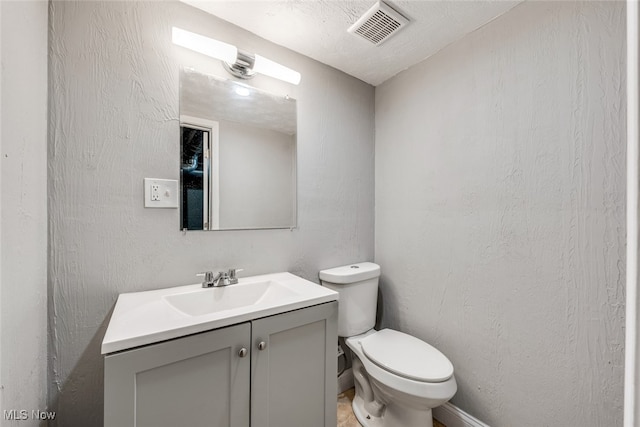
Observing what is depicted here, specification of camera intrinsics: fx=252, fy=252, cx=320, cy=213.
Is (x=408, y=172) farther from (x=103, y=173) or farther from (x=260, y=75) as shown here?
(x=103, y=173)

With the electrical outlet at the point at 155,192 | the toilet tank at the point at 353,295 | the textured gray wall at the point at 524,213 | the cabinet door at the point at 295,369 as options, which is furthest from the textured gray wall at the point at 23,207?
the textured gray wall at the point at 524,213

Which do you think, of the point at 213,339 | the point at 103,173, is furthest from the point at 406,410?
the point at 103,173

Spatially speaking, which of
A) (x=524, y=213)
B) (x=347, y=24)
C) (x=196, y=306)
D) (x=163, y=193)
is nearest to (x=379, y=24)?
(x=347, y=24)

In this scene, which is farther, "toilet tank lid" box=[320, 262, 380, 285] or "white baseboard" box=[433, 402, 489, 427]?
"toilet tank lid" box=[320, 262, 380, 285]

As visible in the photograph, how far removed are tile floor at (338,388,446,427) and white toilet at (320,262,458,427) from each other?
1.4 inches

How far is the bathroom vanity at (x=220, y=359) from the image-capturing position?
2.22ft

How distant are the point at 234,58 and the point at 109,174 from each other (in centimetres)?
72

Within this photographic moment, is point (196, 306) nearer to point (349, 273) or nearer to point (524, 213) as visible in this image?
point (349, 273)

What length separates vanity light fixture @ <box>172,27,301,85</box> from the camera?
107 cm

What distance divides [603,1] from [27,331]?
7.11 feet

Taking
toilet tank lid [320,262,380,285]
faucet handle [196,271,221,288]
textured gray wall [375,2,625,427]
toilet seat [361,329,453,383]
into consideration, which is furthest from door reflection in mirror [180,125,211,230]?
textured gray wall [375,2,625,427]

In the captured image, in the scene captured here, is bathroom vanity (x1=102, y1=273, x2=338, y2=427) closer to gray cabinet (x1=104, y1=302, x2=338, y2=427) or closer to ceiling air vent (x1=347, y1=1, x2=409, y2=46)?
gray cabinet (x1=104, y1=302, x2=338, y2=427)

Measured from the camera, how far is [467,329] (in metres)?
1.29

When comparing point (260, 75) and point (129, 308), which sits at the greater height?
point (260, 75)
